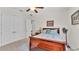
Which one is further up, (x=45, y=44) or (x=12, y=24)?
(x=12, y=24)

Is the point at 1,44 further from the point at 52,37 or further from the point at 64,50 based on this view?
the point at 64,50

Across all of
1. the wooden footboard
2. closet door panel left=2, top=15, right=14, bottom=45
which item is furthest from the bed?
closet door panel left=2, top=15, right=14, bottom=45

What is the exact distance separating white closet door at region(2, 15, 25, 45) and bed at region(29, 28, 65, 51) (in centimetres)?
17

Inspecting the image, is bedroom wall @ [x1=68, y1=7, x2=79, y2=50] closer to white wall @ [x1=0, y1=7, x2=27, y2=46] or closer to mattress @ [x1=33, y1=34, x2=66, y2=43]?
mattress @ [x1=33, y1=34, x2=66, y2=43]

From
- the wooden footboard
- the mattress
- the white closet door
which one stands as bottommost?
the wooden footboard

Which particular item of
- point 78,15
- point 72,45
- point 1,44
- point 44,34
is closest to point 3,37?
point 1,44

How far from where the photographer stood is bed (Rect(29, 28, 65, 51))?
1417 mm

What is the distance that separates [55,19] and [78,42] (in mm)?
420

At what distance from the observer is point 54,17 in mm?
1438

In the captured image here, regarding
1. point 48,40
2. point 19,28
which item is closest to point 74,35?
point 48,40

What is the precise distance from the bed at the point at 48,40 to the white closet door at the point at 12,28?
0.17 m

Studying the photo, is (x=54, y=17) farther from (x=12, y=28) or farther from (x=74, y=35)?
(x=12, y=28)

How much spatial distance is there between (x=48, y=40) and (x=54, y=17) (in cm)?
31

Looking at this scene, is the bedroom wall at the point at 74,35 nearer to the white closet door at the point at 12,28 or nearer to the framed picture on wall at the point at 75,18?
the framed picture on wall at the point at 75,18
